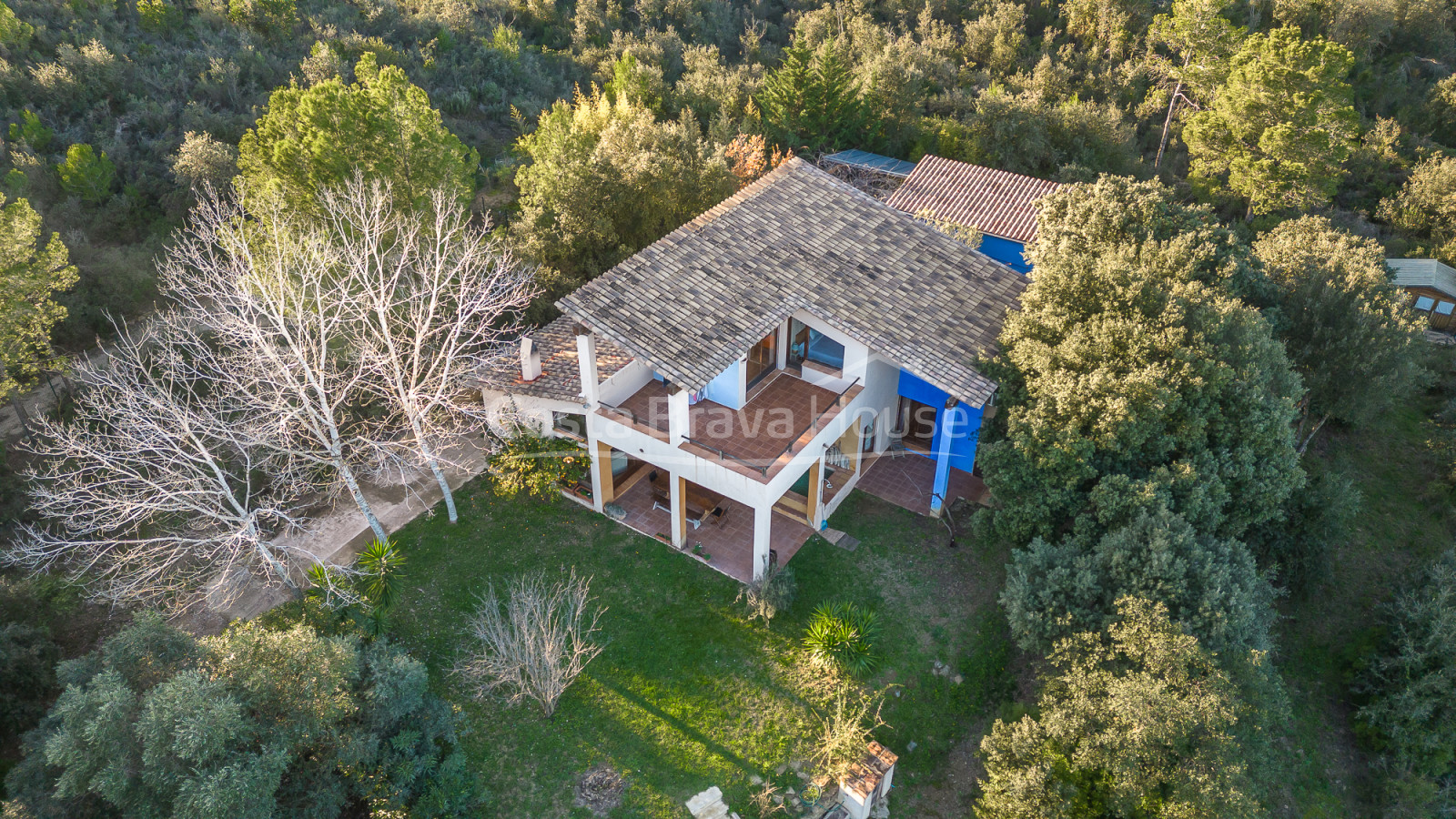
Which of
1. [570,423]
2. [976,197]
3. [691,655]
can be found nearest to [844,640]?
[691,655]

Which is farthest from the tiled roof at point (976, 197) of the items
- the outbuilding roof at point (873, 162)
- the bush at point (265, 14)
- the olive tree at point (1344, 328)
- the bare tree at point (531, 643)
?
the bush at point (265, 14)

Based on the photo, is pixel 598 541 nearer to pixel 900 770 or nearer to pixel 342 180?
pixel 900 770

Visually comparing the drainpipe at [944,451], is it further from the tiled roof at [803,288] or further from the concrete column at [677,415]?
the concrete column at [677,415]

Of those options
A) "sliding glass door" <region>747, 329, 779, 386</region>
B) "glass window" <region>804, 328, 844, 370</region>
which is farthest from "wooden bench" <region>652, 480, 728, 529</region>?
"glass window" <region>804, 328, 844, 370</region>

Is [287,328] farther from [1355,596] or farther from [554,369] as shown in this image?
[1355,596]

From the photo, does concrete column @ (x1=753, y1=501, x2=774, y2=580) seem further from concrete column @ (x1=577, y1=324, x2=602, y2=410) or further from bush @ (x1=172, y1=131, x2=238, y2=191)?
bush @ (x1=172, y1=131, x2=238, y2=191)


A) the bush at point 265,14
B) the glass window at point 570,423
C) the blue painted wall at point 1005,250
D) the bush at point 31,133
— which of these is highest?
the bush at point 265,14

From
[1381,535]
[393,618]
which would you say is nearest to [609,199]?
[393,618]
